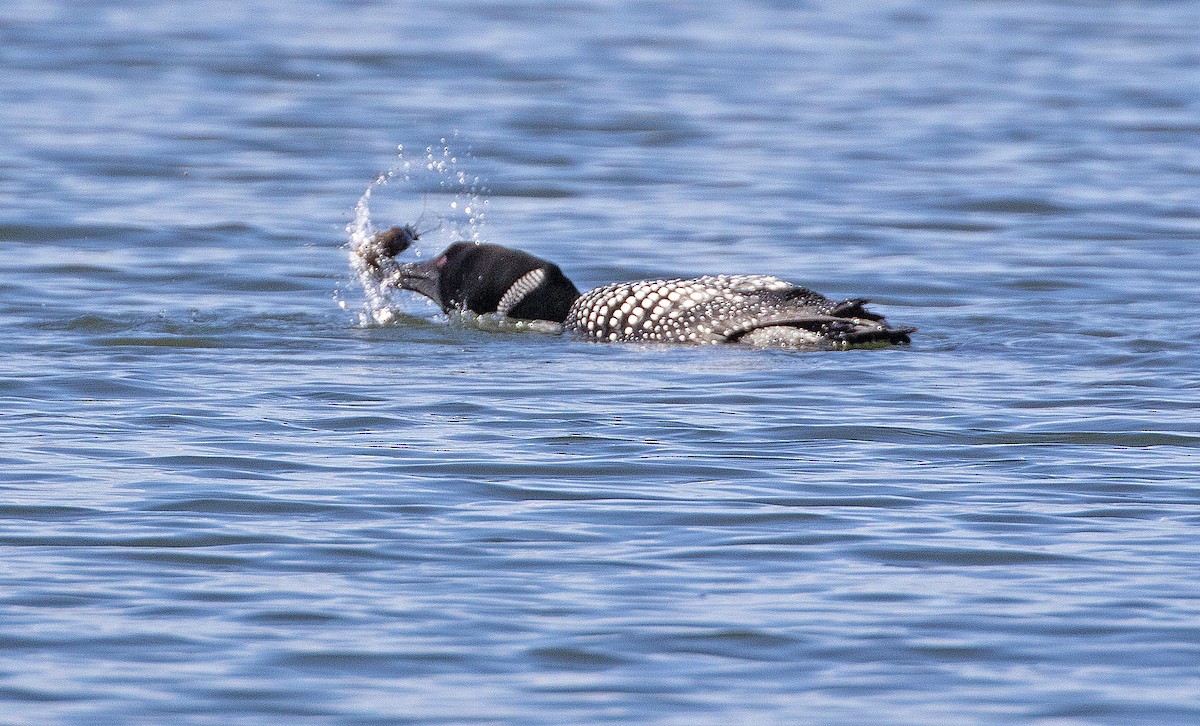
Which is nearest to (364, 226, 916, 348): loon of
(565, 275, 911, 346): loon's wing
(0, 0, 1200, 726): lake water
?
(565, 275, 911, 346): loon's wing

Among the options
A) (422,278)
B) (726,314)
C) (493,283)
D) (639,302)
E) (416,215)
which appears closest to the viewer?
(726,314)

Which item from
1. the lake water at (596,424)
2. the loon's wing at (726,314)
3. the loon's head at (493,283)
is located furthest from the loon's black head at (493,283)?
the loon's wing at (726,314)

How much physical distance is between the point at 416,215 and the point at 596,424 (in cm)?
621

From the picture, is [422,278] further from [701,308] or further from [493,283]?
[701,308]

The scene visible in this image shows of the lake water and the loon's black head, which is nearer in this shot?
the lake water

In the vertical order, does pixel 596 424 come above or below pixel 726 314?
below

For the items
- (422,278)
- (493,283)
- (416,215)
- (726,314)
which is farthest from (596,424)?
(416,215)

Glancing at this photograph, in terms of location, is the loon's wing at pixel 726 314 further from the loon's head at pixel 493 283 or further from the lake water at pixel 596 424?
the loon's head at pixel 493 283

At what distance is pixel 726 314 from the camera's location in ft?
32.5

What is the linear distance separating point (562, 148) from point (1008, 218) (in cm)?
390

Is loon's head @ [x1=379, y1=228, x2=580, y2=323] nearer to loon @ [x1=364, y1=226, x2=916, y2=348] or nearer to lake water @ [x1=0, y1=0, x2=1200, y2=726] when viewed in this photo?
loon @ [x1=364, y1=226, x2=916, y2=348]

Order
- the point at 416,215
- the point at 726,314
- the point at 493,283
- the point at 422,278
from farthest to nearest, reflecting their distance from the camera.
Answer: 1. the point at 416,215
2. the point at 422,278
3. the point at 493,283
4. the point at 726,314

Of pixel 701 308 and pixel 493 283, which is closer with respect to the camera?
pixel 701 308

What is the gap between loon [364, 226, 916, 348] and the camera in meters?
9.75
